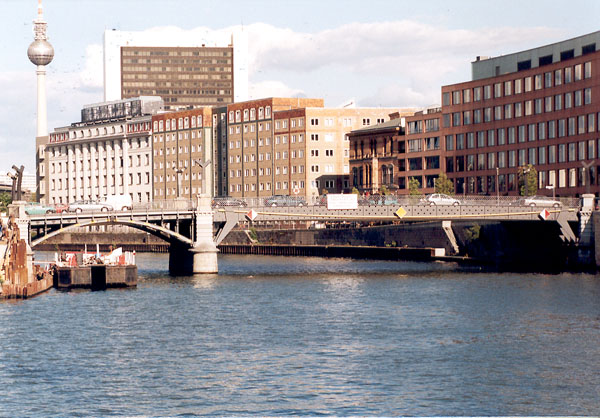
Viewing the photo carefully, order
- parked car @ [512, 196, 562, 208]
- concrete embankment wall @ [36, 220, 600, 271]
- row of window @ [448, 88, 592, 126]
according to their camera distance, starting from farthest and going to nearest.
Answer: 1. row of window @ [448, 88, 592, 126]
2. concrete embankment wall @ [36, 220, 600, 271]
3. parked car @ [512, 196, 562, 208]

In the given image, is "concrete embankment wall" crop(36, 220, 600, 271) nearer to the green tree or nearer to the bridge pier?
the green tree

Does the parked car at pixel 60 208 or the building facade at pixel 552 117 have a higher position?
the building facade at pixel 552 117

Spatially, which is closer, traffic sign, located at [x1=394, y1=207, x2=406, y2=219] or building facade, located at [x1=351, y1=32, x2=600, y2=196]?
traffic sign, located at [x1=394, y1=207, x2=406, y2=219]

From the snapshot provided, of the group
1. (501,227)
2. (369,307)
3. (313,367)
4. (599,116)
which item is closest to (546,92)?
(599,116)

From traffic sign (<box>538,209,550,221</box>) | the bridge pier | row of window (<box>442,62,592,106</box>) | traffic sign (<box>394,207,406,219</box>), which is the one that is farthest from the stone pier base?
row of window (<box>442,62,592,106</box>)

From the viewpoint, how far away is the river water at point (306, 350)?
5716 centimetres

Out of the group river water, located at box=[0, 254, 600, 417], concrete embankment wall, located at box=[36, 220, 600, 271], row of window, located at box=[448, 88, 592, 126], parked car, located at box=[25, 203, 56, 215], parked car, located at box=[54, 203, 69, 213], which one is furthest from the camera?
row of window, located at box=[448, 88, 592, 126]

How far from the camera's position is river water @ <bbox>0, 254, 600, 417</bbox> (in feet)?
188

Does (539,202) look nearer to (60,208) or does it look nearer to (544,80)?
(544,80)

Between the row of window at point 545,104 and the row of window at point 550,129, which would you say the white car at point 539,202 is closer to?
the row of window at point 550,129

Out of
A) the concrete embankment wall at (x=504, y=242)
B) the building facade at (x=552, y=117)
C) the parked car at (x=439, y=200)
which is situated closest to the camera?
the parked car at (x=439, y=200)

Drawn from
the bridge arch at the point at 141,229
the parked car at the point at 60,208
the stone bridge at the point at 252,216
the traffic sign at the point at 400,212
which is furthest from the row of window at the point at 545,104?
the parked car at the point at 60,208

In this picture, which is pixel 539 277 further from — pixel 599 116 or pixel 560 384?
pixel 560 384

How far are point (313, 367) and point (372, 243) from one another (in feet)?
423
